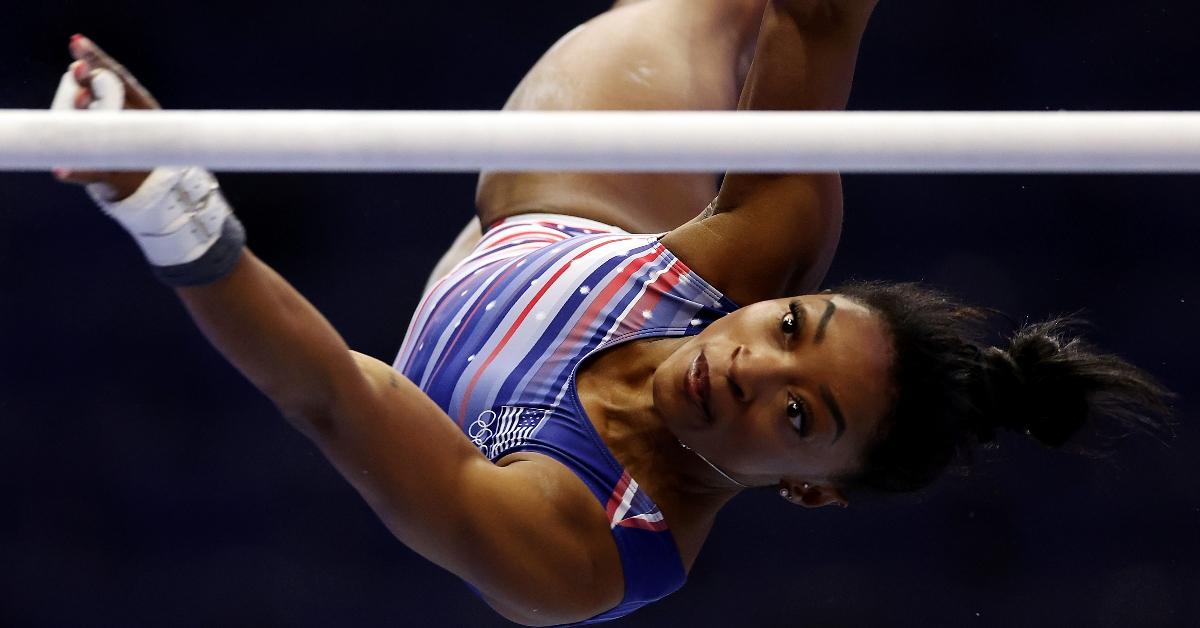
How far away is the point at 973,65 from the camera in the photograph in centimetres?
155

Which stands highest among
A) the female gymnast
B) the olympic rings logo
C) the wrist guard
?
the wrist guard

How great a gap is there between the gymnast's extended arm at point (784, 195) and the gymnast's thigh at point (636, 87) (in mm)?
147

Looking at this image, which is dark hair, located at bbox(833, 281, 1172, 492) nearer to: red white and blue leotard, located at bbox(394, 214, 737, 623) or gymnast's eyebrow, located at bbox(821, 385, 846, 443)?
gymnast's eyebrow, located at bbox(821, 385, 846, 443)

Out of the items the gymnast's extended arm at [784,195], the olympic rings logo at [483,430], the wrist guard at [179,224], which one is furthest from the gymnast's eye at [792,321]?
the wrist guard at [179,224]

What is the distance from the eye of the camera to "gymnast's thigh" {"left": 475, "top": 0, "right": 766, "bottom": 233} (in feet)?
3.77

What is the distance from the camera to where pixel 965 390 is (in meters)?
0.92

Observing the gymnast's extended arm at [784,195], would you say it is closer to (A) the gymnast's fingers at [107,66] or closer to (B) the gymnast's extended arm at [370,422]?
(B) the gymnast's extended arm at [370,422]

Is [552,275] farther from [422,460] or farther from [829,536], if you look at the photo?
[829,536]

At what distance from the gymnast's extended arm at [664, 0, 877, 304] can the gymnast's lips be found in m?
0.12

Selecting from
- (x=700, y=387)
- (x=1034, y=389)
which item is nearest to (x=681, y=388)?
(x=700, y=387)

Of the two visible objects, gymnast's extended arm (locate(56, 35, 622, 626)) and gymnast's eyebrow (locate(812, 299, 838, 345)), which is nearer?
gymnast's extended arm (locate(56, 35, 622, 626))

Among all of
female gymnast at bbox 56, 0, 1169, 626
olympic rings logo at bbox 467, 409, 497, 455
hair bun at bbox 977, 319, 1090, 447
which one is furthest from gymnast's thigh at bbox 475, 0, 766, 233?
hair bun at bbox 977, 319, 1090, 447

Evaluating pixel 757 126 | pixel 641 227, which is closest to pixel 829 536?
pixel 641 227

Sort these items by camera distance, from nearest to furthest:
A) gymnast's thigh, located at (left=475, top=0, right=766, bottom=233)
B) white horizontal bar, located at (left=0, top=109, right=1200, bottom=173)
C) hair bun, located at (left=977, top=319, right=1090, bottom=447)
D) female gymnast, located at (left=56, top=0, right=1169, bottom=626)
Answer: white horizontal bar, located at (left=0, top=109, right=1200, bottom=173)
female gymnast, located at (left=56, top=0, right=1169, bottom=626)
hair bun, located at (left=977, top=319, right=1090, bottom=447)
gymnast's thigh, located at (left=475, top=0, right=766, bottom=233)
